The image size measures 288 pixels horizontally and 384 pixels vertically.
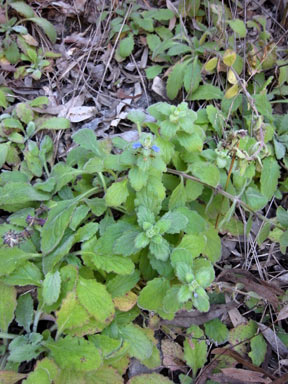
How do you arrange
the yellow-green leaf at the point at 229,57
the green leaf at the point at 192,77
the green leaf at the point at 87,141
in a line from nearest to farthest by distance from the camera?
the green leaf at the point at 87,141 → the yellow-green leaf at the point at 229,57 → the green leaf at the point at 192,77

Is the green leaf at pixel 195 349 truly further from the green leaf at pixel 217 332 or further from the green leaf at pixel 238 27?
the green leaf at pixel 238 27

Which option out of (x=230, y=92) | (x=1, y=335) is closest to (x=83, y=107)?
(x=230, y=92)

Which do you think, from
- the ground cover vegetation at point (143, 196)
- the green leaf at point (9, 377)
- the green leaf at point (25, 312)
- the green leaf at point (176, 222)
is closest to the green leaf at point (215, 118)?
the ground cover vegetation at point (143, 196)

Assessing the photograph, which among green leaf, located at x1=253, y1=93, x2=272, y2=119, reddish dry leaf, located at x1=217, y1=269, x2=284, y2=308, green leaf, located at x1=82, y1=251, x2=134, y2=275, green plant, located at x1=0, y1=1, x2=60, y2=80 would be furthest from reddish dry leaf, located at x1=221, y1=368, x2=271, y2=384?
green plant, located at x1=0, y1=1, x2=60, y2=80

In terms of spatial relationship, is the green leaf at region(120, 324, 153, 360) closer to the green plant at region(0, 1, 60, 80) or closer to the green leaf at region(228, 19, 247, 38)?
the green plant at region(0, 1, 60, 80)

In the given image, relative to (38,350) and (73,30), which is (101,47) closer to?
(73,30)

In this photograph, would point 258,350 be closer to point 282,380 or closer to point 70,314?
point 282,380

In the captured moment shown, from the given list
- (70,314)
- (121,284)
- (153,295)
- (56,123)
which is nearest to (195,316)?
(153,295)

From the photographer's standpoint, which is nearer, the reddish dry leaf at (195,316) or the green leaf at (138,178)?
the green leaf at (138,178)
